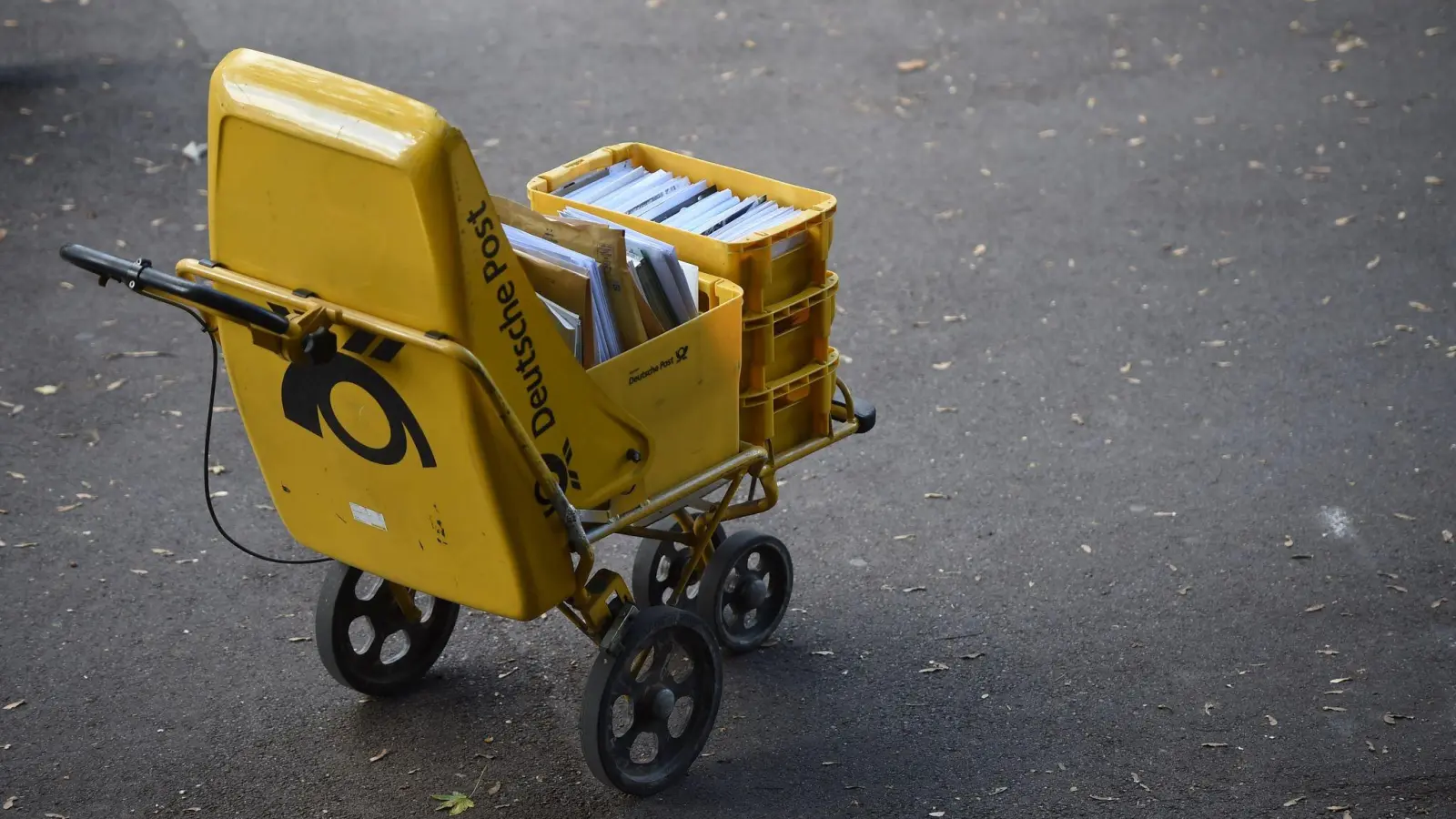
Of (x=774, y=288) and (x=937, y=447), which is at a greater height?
(x=774, y=288)

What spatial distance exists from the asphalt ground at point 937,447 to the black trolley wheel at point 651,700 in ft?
0.37

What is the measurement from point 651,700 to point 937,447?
2.21 metres

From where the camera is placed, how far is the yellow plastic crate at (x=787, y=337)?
4.27m

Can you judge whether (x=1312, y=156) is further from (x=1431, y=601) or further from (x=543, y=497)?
(x=543, y=497)

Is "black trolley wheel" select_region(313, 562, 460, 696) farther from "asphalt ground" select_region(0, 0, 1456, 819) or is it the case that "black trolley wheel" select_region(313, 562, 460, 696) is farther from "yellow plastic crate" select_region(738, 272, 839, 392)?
"yellow plastic crate" select_region(738, 272, 839, 392)

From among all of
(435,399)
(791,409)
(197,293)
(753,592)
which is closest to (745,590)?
(753,592)

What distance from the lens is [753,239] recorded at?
4125 millimetres

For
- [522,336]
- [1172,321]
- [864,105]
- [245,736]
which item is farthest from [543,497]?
[864,105]

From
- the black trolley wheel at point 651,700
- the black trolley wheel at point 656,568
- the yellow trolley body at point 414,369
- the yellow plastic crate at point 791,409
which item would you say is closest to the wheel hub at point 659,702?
the black trolley wheel at point 651,700

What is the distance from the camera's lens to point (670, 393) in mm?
4012

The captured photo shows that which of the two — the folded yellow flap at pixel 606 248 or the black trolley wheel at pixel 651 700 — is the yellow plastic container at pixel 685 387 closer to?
the folded yellow flap at pixel 606 248

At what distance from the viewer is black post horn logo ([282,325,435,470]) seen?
11.8 feet

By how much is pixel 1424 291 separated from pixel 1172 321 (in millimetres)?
1265

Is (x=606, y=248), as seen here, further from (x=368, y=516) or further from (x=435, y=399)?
(x=368, y=516)
